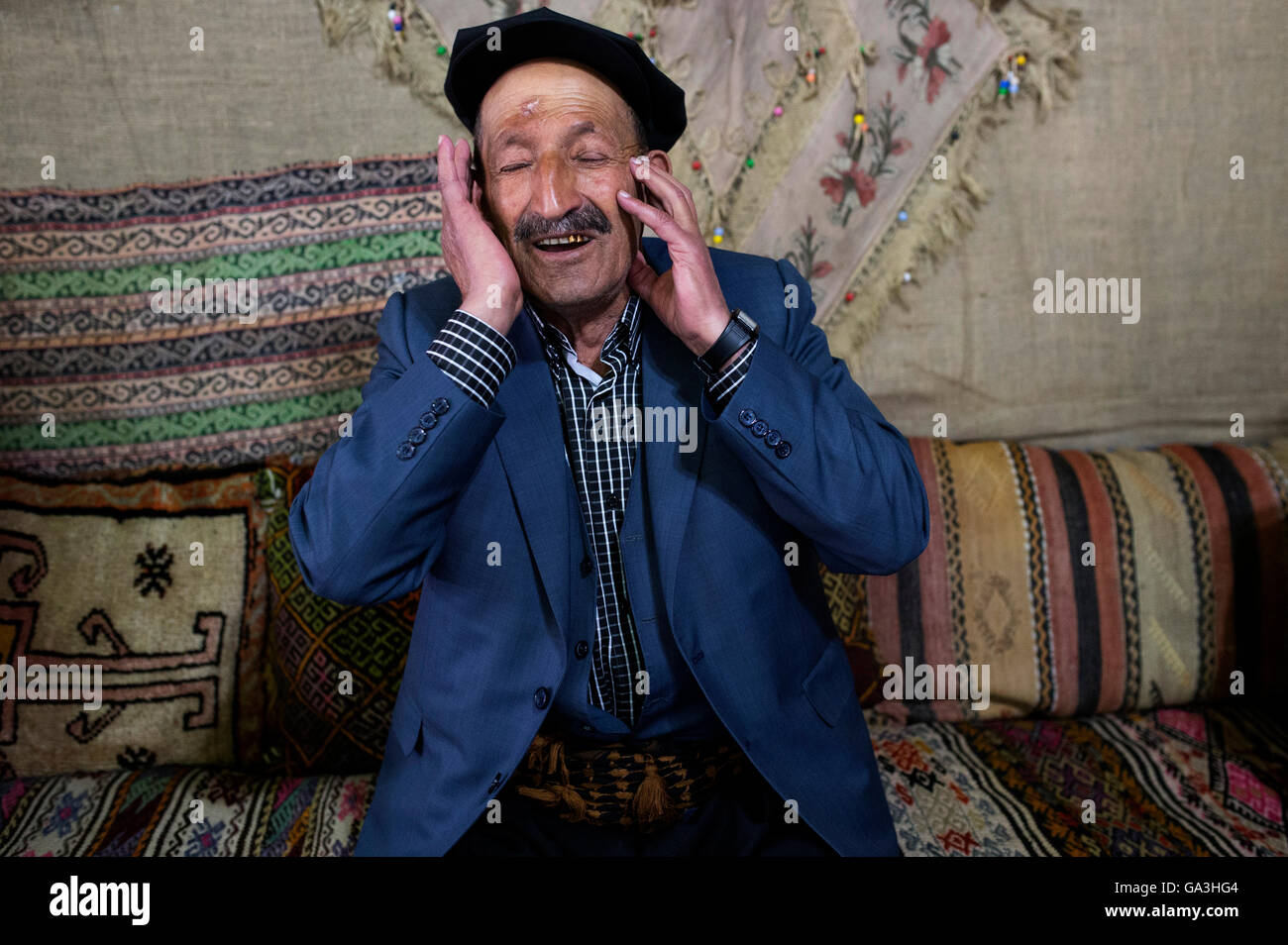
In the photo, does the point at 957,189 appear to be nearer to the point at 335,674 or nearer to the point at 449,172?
the point at 449,172

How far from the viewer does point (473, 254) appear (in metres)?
1.37

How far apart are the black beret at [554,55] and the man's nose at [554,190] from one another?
163 mm

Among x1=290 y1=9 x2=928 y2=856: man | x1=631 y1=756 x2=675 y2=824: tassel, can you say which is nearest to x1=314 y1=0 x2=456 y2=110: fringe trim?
x1=290 y1=9 x2=928 y2=856: man

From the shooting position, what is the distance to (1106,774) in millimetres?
1930

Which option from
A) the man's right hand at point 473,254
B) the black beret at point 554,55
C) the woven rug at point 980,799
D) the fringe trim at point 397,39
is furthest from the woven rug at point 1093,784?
the fringe trim at point 397,39

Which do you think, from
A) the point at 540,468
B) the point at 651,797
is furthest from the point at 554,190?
the point at 651,797

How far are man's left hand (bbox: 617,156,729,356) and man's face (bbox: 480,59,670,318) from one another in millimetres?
47

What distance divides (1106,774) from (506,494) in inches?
52.3

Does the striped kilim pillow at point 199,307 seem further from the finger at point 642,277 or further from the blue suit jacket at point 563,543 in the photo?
the finger at point 642,277

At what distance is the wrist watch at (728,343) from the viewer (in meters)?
1.33

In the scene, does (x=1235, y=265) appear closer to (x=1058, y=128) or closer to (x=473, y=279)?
(x=1058, y=128)

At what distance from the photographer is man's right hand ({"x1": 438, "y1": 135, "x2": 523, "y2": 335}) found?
4.38ft

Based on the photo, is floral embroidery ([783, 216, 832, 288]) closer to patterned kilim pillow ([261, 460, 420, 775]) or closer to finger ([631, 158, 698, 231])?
finger ([631, 158, 698, 231])

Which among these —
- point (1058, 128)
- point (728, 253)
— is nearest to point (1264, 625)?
point (1058, 128)
